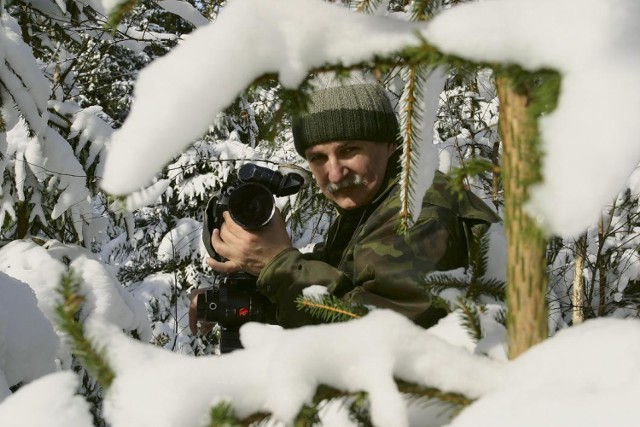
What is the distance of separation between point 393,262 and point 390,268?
0.09 feet

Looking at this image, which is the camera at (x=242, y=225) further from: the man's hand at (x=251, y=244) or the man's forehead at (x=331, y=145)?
the man's forehead at (x=331, y=145)

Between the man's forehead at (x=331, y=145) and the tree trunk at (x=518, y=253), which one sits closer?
the tree trunk at (x=518, y=253)

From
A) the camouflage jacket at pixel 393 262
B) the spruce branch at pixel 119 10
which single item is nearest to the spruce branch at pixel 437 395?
the spruce branch at pixel 119 10

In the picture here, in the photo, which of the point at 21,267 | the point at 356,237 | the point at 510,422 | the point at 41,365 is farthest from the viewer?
the point at 21,267

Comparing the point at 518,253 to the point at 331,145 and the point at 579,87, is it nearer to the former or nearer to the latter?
the point at 579,87

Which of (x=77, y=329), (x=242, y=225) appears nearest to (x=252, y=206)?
(x=242, y=225)

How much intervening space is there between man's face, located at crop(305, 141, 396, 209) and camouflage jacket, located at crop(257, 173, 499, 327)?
0.13 m

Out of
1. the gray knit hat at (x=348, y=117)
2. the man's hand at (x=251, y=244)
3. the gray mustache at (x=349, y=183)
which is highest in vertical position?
the gray knit hat at (x=348, y=117)

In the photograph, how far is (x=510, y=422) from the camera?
1.82 ft

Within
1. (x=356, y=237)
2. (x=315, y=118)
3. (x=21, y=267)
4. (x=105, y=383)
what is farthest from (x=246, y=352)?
(x=21, y=267)

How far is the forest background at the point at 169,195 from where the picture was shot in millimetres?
785

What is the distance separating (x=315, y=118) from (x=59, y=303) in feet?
5.79

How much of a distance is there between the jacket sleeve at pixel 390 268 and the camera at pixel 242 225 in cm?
26

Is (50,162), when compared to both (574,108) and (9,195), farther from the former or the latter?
(574,108)
